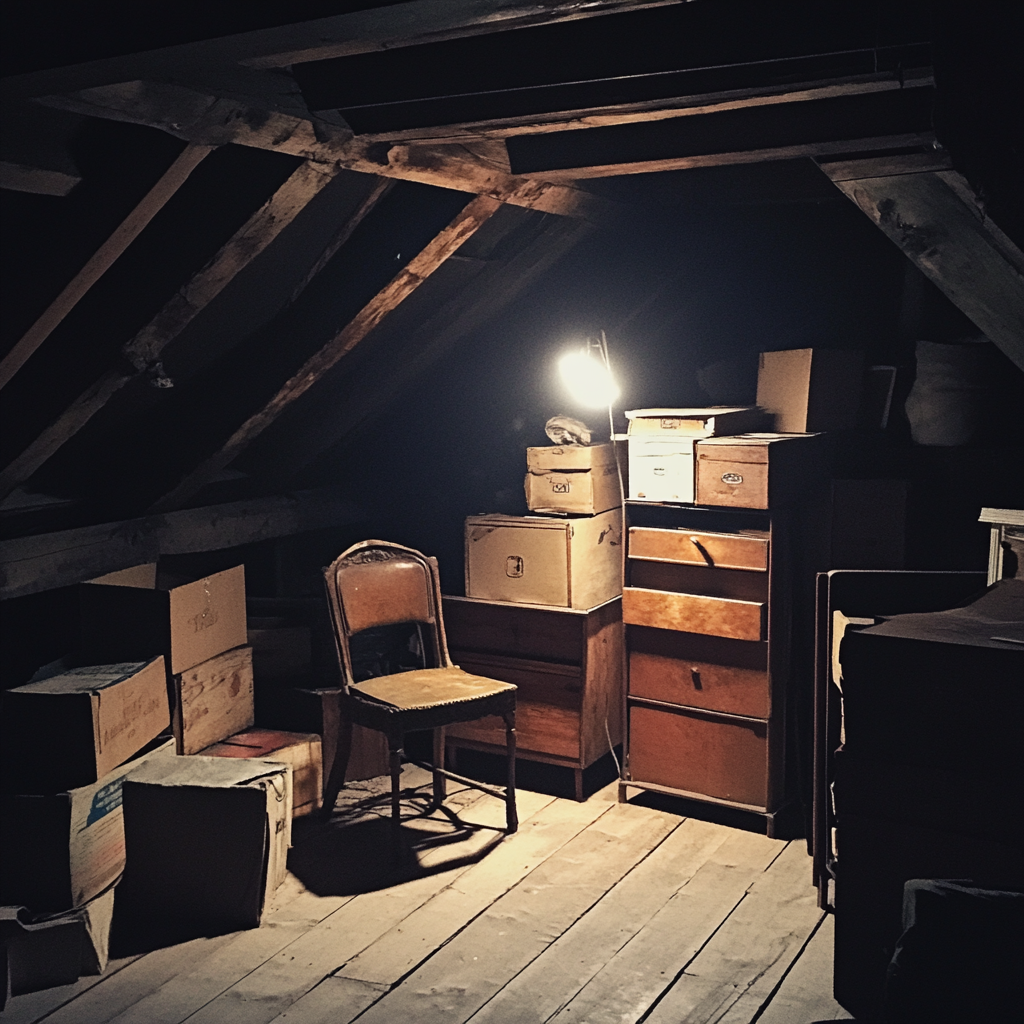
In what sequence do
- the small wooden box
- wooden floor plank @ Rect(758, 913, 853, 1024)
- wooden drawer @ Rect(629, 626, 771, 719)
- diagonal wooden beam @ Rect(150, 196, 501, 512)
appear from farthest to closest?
wooden drawer @ Rect(629, 626, 771, 719) → the small wooden box → diagonal wooden beam @ Rect(150, 196, 501, 512) → wooden floor plank @ Rect(758, 913, 853, 1024)

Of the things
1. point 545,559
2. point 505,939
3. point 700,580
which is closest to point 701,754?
point 700,580

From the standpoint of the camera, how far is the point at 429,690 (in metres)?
3.73

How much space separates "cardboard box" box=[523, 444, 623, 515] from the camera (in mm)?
4043

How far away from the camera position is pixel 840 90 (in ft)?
7.07

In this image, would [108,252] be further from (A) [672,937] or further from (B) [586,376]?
(A) [672,937]

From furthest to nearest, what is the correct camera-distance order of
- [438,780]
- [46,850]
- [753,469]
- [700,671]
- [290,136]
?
1. [438,780]
2. [700,671]
3. [753,469]
4. [46,850]
5. [290,136]

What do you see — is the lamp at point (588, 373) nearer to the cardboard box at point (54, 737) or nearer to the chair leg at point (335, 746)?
the chair leg at point (335, 746)

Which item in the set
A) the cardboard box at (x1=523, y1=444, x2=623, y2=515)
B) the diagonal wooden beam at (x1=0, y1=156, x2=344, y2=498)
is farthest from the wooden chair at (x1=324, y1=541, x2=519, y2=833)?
the diagonal wooden beam at (x1=0, y1=156, x2=344, y2=498)

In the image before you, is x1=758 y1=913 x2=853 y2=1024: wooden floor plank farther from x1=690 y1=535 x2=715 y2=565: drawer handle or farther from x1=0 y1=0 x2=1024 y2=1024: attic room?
x1=690 y1=535 x2=715 y2=565: drawer handle

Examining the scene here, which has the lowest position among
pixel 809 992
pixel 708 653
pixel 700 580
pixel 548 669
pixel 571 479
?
pixel 809 992

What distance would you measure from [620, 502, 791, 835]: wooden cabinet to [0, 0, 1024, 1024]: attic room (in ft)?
0.06

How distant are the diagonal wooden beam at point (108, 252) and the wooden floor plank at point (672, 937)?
2.05 meters

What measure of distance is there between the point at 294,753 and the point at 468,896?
81 centimetres

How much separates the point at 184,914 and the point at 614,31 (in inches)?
101
